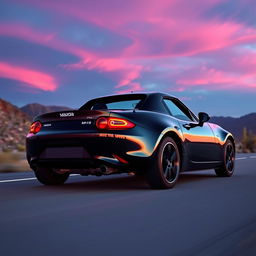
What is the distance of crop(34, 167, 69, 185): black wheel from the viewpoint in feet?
26.0

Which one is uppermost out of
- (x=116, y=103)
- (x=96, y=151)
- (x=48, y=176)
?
(x=116, y=103)

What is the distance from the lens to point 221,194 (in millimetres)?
6758

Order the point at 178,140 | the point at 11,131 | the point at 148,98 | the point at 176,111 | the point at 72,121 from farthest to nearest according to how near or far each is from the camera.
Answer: the point at 11,131
the point at 176,111
the point at 178,140
the point at 148,98
the point at 72,121

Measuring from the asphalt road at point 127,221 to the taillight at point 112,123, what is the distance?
87cm

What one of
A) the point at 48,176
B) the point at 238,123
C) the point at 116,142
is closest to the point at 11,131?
the point at 48,176

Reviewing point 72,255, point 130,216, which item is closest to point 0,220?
point 130,216

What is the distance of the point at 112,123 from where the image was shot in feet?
22.7

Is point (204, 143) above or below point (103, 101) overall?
below

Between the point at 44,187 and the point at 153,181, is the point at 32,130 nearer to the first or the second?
the point at 44,187

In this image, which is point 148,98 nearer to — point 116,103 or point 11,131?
point 116,103

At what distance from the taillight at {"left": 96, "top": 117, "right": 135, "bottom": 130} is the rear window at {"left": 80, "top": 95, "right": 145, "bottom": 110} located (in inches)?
25.9

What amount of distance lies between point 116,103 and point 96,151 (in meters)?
1.52

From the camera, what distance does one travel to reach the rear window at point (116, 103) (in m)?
7.80

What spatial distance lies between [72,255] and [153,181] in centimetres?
380
